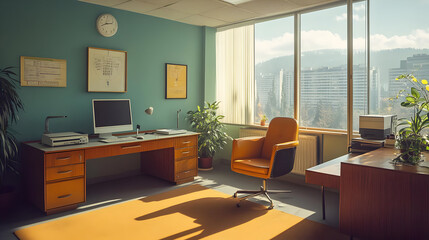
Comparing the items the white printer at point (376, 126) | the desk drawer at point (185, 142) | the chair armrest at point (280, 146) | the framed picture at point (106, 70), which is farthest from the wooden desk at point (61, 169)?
the white printer at point (376, 126)

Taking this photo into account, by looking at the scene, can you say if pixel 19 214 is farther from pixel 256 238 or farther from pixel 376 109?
pixel 376 109

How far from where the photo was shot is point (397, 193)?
2.15 meters

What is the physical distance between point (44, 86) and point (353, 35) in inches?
156

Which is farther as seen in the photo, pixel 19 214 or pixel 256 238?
pixel 19 214

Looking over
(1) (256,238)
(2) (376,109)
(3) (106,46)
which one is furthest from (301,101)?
(3) (106,46)

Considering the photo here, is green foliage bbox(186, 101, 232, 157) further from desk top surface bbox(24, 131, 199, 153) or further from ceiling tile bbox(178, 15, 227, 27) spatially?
ceiling tile bbox(178, 15, 227, 27)

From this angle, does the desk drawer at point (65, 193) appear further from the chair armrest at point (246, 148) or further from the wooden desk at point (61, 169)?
the chair armrest at point (246, 148)

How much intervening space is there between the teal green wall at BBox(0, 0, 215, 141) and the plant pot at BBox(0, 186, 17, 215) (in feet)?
2.17

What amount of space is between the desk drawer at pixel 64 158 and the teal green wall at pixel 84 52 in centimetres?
76

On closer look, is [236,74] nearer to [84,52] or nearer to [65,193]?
[84,52]

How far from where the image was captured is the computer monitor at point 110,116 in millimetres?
3939

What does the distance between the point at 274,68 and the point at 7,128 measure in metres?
3.79

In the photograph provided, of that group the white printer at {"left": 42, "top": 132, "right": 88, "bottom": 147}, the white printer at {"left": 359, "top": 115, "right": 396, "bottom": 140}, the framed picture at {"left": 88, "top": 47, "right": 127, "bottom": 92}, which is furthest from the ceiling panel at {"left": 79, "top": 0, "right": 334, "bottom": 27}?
the white printer at {"left": 42, "top": 132, "right": 88, "bottom": 147}

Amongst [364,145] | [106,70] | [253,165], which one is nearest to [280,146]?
[253,165]
